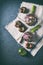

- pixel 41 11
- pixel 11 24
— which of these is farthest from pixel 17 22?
pixel 41 11

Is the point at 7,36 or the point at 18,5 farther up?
the point at 18,5

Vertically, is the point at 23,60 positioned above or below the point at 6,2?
below

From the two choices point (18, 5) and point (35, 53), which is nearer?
point (35, 53)

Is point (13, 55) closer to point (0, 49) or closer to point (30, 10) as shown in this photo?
point (0, 49)

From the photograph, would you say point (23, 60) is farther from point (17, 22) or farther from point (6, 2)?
point (6, 2)

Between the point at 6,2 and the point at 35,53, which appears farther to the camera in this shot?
the point at 6,2

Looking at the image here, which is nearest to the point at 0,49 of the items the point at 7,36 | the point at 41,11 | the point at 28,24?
the point at 7,36
